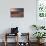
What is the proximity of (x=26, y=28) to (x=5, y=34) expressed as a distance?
0.96 meters

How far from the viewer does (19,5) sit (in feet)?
24.1

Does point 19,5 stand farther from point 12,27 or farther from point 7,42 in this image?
point 7,42

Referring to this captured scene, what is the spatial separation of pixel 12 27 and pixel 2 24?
0.46m

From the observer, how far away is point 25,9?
7.39 metres

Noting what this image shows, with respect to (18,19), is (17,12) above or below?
above

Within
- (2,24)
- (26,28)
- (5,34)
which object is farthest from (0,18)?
(26,28)

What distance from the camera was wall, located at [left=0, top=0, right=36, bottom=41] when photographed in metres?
7.34

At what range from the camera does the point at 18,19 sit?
7.42 metres

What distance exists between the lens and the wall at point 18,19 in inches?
289

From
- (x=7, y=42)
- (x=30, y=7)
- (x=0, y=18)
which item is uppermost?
(x=30, y=7)

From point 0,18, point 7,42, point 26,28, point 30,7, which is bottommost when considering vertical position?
point 7,42

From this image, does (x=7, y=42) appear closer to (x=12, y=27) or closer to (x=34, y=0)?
(x=12, y=27)

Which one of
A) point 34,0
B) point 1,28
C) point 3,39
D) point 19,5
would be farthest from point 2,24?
point 34,0

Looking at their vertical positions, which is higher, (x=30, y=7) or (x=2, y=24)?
(x=30, y=7)
